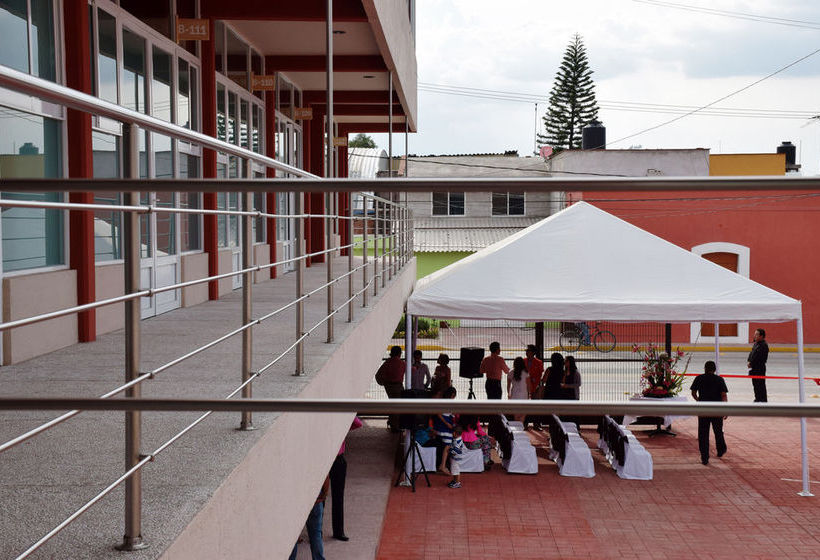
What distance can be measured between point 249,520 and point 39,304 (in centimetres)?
327

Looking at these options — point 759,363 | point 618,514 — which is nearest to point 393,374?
point 618,514

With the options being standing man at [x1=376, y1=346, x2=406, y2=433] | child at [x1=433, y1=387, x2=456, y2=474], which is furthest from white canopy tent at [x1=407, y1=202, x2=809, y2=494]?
standing man at [x1=376, y1=346, x2=406, y2=433]

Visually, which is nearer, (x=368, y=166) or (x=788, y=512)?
(x=788, y=512)

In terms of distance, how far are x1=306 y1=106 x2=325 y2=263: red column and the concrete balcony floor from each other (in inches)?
494

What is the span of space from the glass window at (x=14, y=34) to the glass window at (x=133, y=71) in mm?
2010

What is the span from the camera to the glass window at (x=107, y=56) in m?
7.15

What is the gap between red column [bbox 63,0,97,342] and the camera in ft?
20.0

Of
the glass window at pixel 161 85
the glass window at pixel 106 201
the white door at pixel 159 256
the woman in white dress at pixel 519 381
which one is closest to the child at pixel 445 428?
the woman in white dress at pixel 519 381

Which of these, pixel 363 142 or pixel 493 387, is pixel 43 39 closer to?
pixel 493 387

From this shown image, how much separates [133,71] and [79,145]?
2.11 meters

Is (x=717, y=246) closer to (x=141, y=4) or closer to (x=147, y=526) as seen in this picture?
(x=141, y=4)

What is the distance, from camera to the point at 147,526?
7.48 ft

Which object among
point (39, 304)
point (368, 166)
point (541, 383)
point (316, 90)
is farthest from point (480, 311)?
point (368, 166)

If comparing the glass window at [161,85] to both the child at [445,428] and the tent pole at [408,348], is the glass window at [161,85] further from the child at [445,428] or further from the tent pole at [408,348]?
the child at [445,428]
